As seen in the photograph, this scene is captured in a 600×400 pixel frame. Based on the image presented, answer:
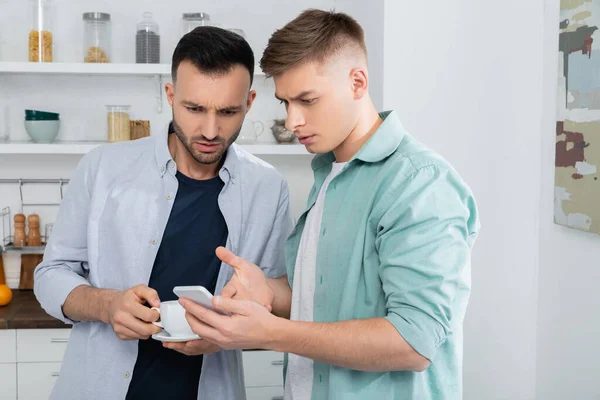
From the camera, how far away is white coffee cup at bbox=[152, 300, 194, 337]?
1.54 metres

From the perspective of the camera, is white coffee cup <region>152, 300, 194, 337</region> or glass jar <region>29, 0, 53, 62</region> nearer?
white coffee cup <region>152, 300, 194, 337</region>

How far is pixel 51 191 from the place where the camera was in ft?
11.6

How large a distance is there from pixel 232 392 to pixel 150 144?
0.69 m

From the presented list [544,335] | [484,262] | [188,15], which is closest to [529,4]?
[484,262]

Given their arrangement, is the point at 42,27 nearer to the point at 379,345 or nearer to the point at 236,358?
the point at 236,358

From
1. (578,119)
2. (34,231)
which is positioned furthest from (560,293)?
(34,231)

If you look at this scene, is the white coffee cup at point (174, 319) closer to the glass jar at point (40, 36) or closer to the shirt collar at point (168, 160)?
the shirt collar at point (168, 160)

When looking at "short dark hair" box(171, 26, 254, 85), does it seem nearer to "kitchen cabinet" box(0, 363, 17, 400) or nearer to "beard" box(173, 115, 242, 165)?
"beard" box(173, 115, 242, 165)

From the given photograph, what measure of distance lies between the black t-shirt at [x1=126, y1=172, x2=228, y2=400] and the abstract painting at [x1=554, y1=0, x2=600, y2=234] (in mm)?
1197

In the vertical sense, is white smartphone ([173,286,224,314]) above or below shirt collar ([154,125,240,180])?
below

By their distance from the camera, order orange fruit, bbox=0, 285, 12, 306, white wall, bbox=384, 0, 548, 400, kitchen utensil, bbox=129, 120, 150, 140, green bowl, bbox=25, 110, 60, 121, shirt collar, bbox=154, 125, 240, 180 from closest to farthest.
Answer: shirt collar, bbox=154, 125, 240, 180 → white wall, bbox=384, 0, 548, 400 → orange fruit, bbox=0, 285, 12, 306 → green bowl, bbox=25, 110, 60, 121 → kitchen utensil, bbox=129, 120, 150, 140

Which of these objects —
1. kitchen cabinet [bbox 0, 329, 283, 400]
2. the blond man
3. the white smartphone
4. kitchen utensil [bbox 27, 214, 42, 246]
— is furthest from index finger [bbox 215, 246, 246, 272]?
kitchen utensil [bbox 27, 214, 42, 246]

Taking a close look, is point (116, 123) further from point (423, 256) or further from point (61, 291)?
point (423, 256)

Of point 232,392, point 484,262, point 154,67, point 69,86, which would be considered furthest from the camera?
point 69,86
